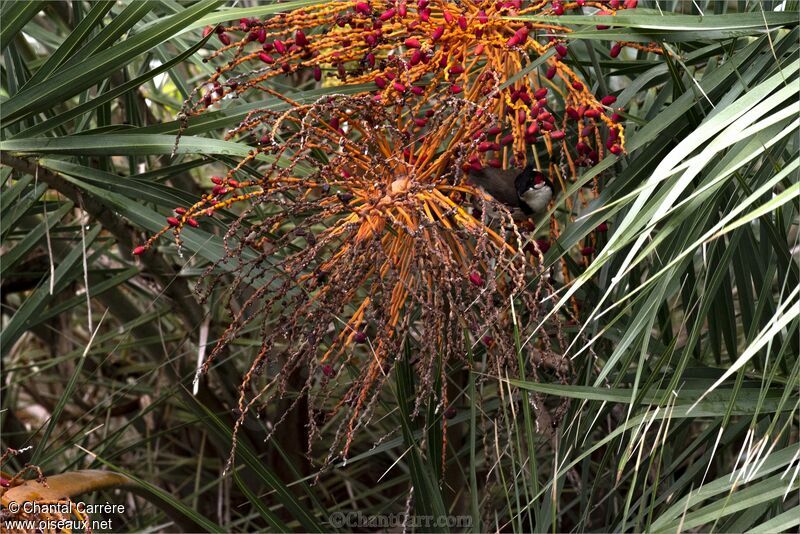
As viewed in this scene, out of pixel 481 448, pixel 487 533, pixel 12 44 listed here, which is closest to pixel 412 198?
pixel 487 533

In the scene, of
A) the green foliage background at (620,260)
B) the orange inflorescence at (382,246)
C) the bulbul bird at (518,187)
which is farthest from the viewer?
the bulbul bird at (518,187)

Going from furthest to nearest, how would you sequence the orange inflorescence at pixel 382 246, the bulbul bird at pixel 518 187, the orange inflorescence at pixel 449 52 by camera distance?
the bulbul bird at pixel 518 187
the orange inflorescence at pixel 449 52
the orange inflorescence at pixel 382 246

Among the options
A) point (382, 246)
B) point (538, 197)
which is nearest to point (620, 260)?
point (538, 197)

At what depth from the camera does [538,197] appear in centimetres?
157

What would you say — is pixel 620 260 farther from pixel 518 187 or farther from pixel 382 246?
pixel 382 246

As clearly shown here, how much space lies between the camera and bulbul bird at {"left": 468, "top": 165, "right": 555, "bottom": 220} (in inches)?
61.1

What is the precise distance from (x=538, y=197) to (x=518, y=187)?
0.04m

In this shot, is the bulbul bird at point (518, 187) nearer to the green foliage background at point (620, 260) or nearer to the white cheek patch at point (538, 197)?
the white cheek patch at point (538, 197)

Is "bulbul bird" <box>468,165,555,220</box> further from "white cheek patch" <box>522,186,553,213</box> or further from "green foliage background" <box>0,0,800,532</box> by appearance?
"green foliage background" <box>0,0,800,532</box>

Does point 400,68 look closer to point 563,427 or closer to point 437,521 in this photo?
point 563,427

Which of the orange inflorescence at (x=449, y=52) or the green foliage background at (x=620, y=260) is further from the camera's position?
the orange inflorescence at (x=449, y=52)

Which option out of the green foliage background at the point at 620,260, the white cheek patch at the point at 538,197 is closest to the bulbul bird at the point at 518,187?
the white cheek patch at the point at 538,197

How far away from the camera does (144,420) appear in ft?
8.77

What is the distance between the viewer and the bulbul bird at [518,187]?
5.09 ft
